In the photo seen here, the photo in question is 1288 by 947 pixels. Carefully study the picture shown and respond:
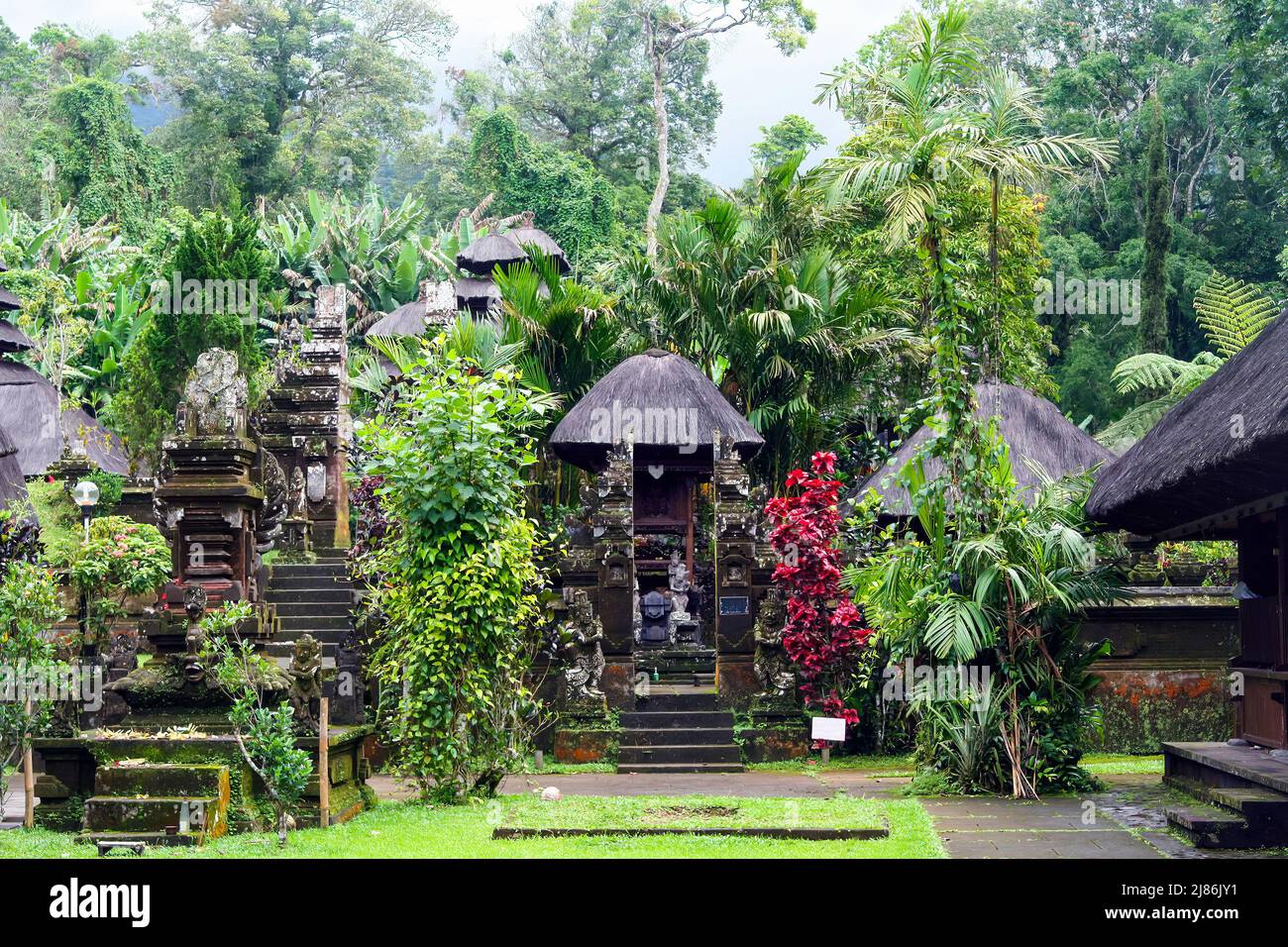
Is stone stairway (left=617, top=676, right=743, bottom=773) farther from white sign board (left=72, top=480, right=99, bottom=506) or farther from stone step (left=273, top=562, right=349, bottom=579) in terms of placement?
white sign board (left=72, top=480, right=99, bottom=506)

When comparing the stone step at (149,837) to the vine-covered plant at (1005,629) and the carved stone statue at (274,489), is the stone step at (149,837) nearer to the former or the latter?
the vine-covered plant at (1005,629)

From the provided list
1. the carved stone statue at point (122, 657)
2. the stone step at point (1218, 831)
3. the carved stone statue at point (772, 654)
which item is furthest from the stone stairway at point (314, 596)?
the stone step at point (1218, 831)

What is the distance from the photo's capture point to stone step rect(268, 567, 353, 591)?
1966 cm

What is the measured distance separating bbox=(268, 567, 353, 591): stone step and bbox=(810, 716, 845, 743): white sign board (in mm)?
7498

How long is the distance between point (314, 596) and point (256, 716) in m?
9.61

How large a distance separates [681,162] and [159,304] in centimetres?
2906

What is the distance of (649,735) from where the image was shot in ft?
51.1

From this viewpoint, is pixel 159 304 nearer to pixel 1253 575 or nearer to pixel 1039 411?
pixel 1039 411

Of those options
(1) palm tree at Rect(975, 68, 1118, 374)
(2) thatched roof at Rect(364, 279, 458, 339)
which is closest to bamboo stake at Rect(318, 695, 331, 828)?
(1) palm tree at Rect(975, 68, 1118, 374)

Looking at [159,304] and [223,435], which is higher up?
[159,304]

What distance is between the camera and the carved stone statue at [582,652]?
52.0 ft

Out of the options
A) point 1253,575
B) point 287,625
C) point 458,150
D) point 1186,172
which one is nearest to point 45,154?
point 458,150

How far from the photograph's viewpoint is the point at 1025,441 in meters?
19.5

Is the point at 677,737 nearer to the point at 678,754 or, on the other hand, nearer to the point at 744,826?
the point at 678,754
